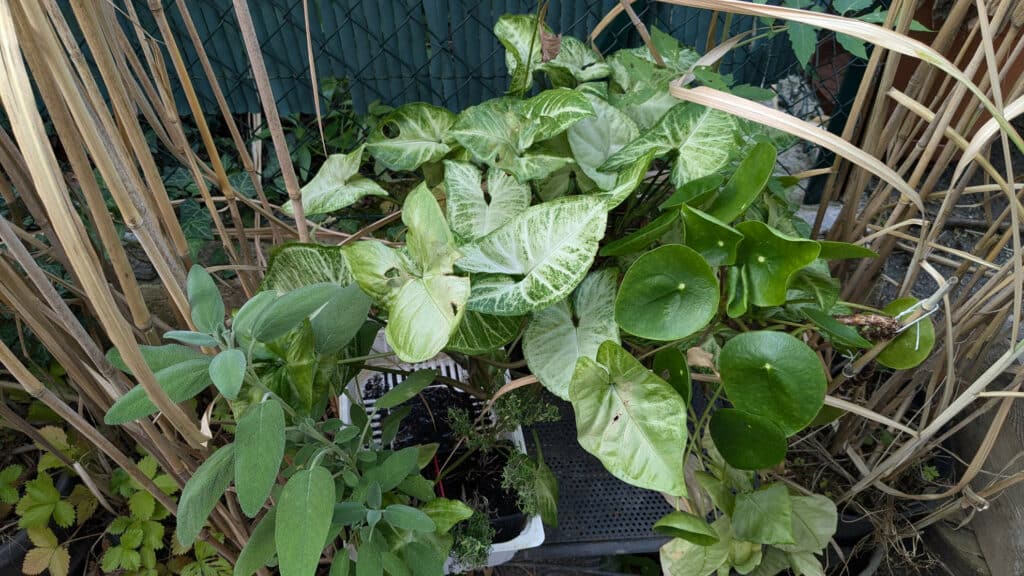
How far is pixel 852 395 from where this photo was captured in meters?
1.18

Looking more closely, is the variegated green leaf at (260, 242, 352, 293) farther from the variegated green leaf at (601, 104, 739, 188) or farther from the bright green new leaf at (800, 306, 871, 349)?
the bright green new leaf at (800, 306, 871, 349)

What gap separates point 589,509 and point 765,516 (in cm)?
29

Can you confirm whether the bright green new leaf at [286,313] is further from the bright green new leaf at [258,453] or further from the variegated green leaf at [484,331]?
A: the variegated green leaf at [484,331]

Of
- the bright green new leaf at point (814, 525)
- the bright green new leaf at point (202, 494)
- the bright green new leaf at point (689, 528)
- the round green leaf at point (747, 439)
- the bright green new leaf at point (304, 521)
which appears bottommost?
the bright green new leaf at point (814, 525)

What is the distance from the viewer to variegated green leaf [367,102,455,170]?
2.94ft

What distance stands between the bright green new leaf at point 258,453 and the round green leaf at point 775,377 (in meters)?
0.44

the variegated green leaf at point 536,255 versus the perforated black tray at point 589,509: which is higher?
the variegated green leaf at point 536,255

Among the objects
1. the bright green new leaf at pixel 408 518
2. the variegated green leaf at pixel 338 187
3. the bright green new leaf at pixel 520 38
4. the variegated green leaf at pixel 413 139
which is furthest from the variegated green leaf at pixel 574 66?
the bright green new leaf at pixel 408 518

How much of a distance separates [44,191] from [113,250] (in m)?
0.17

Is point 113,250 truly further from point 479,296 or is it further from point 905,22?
point 905,22

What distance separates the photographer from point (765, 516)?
79 centimetres

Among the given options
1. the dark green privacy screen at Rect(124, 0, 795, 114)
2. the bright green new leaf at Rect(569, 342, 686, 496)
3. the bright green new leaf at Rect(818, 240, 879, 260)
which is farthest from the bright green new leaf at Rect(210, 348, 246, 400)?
the dark green privacy screen at Rect(124, 0, 795, 114)

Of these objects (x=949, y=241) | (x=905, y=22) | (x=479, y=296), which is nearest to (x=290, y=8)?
(x=479, y=296)

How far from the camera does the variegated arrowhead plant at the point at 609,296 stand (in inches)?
24.6
